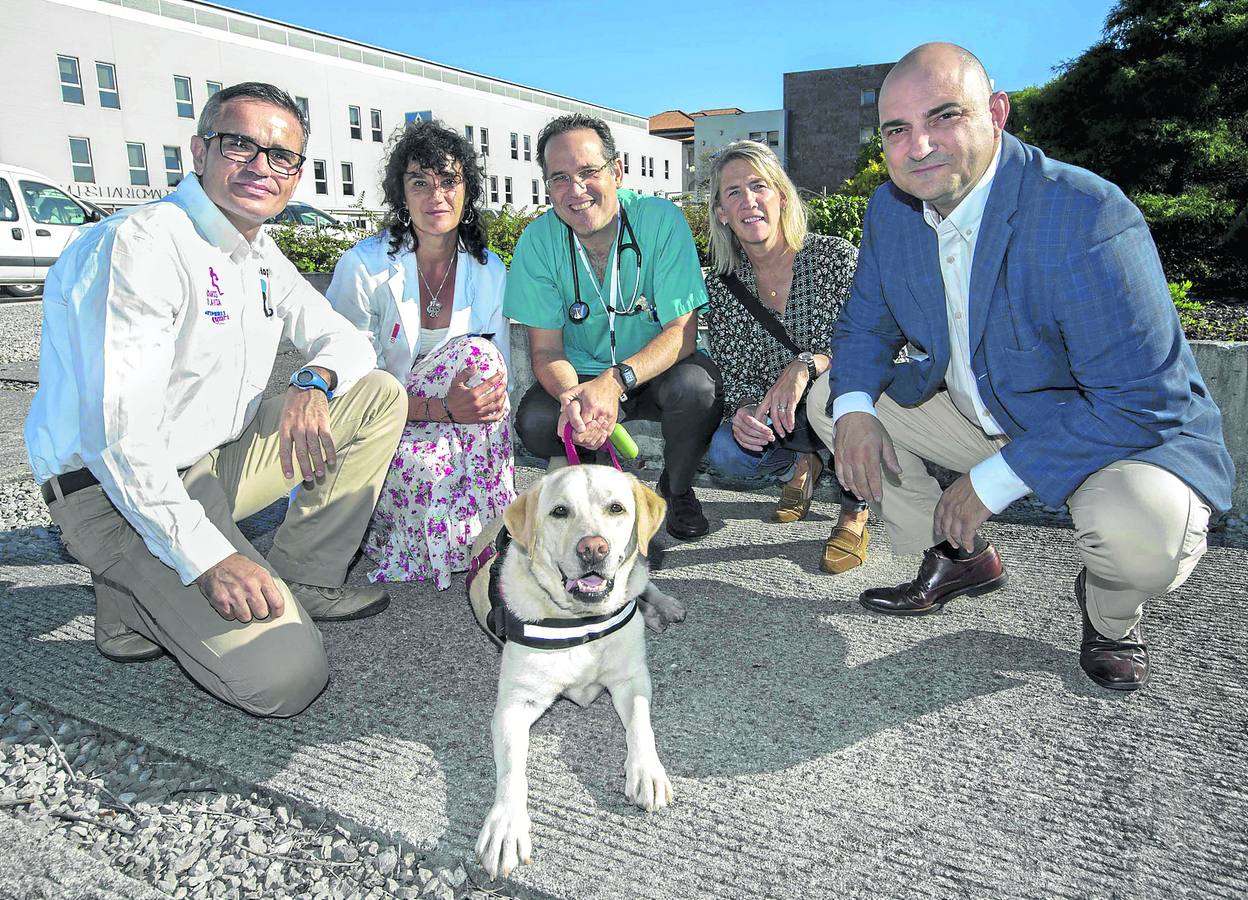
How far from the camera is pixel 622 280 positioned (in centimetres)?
400

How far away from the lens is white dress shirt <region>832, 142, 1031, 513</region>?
270cm

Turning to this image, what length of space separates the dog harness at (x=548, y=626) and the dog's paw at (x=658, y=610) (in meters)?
0.48

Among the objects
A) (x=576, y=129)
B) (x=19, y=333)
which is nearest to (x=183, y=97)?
(x=19, y=333)

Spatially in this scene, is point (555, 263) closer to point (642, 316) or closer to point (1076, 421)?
point (642, 316)

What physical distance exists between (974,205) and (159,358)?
2872 millimetres

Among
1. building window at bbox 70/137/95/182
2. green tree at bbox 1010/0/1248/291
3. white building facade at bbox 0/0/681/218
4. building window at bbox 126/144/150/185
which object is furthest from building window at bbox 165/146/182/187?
green tree at bbox 1010/0/1248/291

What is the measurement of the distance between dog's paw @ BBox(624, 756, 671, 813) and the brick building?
165ft

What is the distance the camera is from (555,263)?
4039 mm

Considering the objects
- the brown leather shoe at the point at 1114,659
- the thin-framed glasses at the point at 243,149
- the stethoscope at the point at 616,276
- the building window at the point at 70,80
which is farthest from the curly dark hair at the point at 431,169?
the building window at the point at 70,80

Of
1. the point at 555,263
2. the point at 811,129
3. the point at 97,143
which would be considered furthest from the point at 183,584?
the point at 811,129

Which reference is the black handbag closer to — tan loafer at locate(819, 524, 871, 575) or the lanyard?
tan loafer at locate(819, 524, 871, 575)

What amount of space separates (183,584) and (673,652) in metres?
1.75

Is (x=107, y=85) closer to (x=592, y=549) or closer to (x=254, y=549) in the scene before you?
(x=254, y=549)

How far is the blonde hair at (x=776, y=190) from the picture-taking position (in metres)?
3.91
